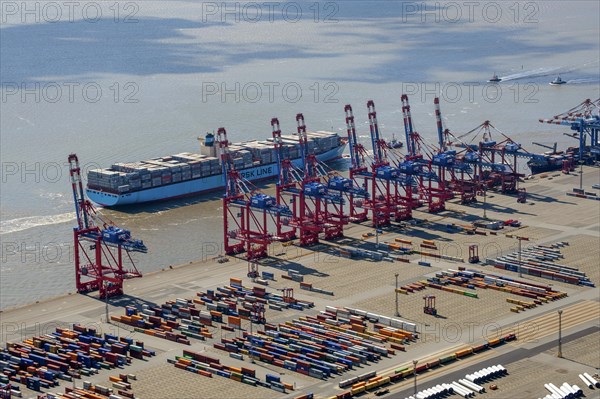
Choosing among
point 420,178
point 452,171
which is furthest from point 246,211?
point 452,171

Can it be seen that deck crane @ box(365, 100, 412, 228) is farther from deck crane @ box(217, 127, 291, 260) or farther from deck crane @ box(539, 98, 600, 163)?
deck crane @ box(539, 98, 600, 163)

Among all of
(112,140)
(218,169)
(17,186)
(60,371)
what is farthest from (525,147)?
(60,371)

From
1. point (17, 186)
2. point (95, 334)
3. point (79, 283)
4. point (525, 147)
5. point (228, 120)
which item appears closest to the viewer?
point (95, 334)

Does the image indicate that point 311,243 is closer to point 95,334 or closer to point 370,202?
point 370,202

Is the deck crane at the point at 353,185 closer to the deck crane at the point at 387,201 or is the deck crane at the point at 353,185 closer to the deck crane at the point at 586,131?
the deck crane at the point at 387,201
